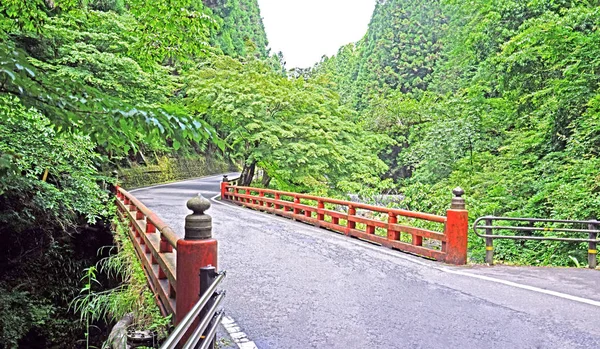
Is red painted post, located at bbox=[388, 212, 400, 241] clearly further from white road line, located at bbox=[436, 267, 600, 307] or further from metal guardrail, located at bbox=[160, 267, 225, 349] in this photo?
metal guardrail, located at bbox=[160, 267, 225, 349]

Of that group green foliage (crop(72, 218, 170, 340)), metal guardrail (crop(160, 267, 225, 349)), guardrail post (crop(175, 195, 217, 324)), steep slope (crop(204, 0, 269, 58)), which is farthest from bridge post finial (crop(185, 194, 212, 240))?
steep slope (crop(204, 0, 269, 58))

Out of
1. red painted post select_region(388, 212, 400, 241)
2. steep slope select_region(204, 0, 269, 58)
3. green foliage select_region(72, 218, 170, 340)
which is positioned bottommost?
green foliage select_region(72, 218, 170, 340)

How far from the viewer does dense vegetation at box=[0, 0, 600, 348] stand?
10.1 ft

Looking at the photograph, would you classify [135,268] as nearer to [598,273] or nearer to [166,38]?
[166,38]

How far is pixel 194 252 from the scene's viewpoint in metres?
2.94

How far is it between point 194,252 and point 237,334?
125 cm

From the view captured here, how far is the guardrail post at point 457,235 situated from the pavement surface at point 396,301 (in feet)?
0.96

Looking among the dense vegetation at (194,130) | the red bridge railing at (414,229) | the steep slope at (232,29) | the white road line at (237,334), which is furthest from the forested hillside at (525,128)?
the steep slope at (232,29)

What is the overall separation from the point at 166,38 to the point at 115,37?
764 cm

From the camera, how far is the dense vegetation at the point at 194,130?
3.09 meters

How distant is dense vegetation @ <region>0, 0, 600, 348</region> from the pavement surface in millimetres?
1269

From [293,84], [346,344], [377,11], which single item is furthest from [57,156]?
[377,11]

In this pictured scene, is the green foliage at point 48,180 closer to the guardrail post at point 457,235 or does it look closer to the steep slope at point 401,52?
the guardrail post at point 457,235

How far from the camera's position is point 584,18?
10320mm
